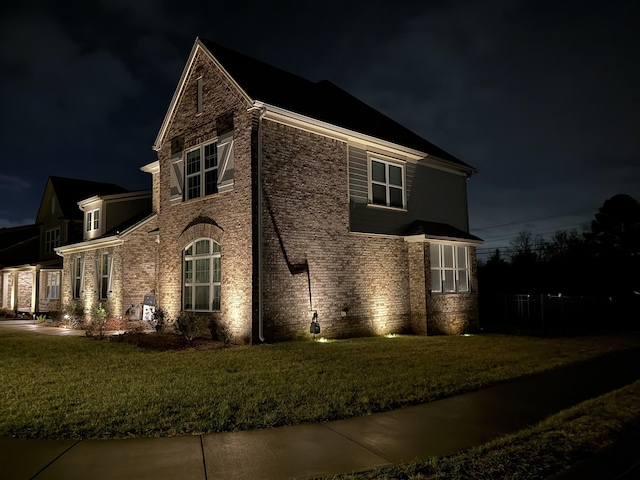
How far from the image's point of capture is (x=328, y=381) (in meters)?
8.20

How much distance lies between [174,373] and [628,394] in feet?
25.3

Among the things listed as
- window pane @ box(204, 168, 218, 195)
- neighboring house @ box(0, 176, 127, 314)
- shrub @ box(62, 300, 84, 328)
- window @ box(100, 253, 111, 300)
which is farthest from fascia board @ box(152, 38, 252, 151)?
neighboring house @ box(0, 176, 127, 314)

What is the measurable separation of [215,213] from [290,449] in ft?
35.1

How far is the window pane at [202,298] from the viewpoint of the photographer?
15164 millimetres

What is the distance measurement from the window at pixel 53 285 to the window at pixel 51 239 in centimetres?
254

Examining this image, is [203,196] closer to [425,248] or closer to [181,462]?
[425,248]

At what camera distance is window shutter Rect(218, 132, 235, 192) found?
14.5 metres

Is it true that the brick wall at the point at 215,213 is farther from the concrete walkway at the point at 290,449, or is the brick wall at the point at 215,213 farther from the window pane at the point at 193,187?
the concrete walkway at the point at 290,449

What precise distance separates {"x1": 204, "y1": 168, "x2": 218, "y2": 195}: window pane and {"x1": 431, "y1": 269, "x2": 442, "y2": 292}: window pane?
8.39 m

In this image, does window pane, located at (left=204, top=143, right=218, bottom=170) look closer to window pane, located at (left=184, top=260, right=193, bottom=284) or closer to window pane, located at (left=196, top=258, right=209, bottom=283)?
window pane, located at (left=196, top=258, right=209, bottom=283)

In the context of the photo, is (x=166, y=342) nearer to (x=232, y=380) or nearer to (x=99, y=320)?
(x=232, y=380)

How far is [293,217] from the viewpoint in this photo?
46.9 ft

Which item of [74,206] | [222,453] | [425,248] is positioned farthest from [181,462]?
[74,206]

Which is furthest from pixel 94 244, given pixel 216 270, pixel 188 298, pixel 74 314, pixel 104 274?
pixel 216 270
